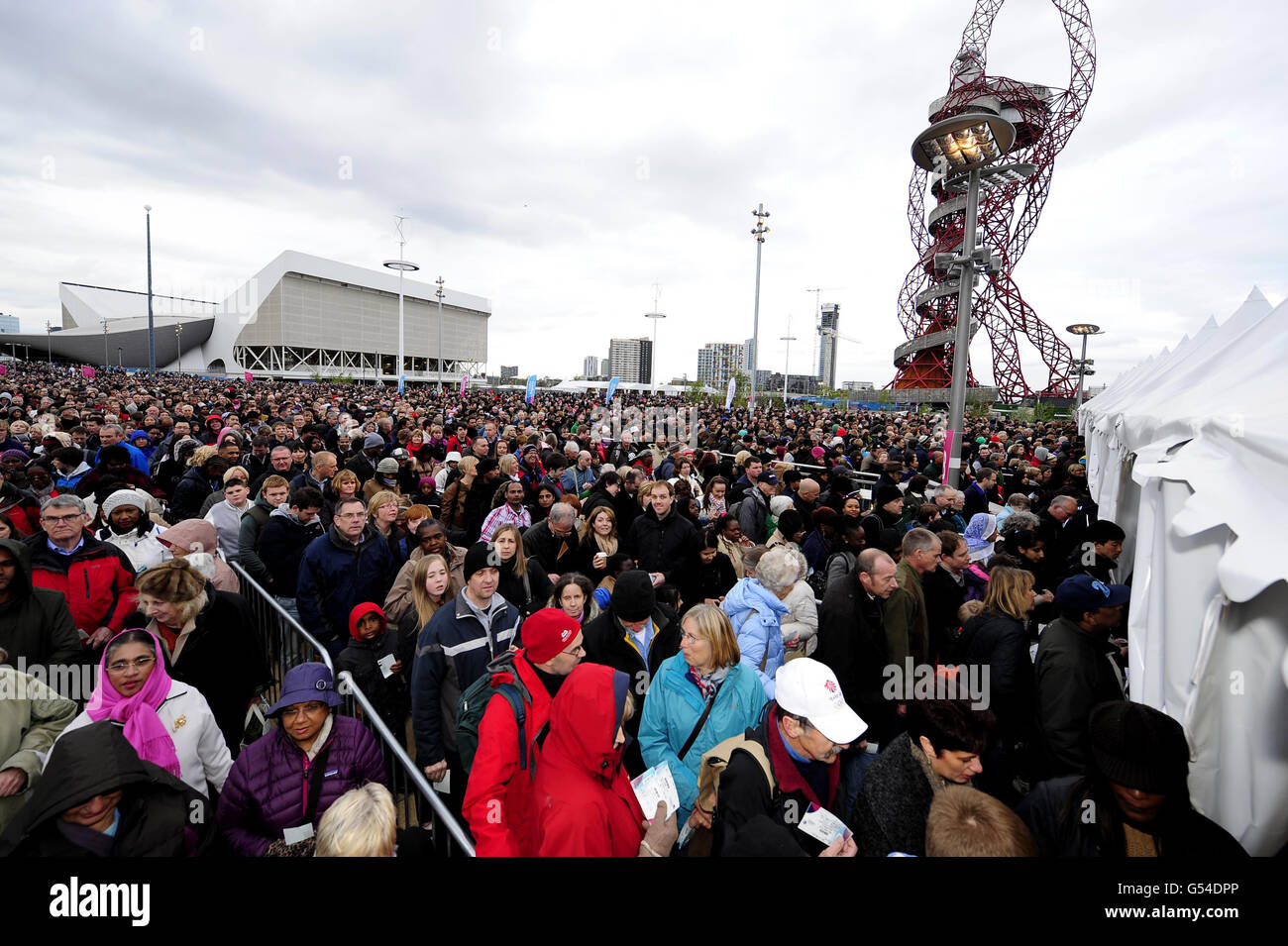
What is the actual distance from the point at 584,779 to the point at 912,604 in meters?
2.53

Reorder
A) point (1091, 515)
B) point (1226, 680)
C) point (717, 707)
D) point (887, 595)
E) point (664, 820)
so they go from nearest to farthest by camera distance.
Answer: point (1226, 680), point (664, 820), point (717, 707), point (887, 595), point (1091, 515)

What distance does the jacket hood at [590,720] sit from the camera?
2150mm

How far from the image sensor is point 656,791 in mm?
2344

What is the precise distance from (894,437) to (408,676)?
1548cm

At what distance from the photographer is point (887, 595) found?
366 cm

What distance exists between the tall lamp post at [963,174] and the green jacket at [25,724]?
30.7 ft

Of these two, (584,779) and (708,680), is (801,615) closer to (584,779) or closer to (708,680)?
(708,680)

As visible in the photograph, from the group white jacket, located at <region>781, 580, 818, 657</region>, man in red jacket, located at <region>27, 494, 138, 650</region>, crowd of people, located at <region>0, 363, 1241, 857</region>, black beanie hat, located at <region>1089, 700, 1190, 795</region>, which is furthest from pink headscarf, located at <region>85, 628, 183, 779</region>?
black beanie hat, located at <region>1089, 700, 1190, 795</region>

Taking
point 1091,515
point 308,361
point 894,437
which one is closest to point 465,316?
point 308,361

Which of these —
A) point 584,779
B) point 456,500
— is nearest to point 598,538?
point 456,500

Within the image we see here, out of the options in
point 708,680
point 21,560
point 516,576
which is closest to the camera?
point 708,680

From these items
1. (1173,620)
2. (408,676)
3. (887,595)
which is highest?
(1173,620)

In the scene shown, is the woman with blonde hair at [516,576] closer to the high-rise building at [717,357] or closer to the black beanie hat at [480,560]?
the black beanie hat at [480,560]

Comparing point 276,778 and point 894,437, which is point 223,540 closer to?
point 276,778
